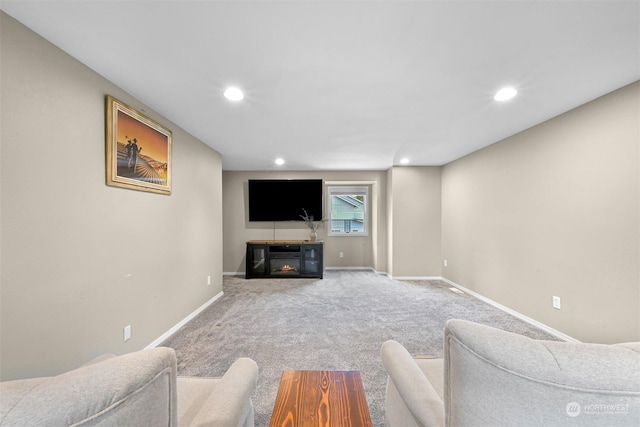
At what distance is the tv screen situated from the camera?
5.59 metres

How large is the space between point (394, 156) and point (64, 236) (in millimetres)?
4157

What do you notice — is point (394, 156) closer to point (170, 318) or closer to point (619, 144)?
point (619, 144)

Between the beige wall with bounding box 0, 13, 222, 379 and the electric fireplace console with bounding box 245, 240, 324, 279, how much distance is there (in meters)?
2.66

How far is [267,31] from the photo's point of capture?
4.65 feet

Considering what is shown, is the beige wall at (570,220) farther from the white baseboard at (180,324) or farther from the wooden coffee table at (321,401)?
the white baseboard at (180,324)

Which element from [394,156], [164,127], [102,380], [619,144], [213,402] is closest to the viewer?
[102,380]

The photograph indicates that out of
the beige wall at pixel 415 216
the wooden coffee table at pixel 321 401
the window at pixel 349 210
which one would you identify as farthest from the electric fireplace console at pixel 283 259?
the wooden coffee table at pixel 321 401

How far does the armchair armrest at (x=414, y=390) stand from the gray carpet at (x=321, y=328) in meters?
0.71

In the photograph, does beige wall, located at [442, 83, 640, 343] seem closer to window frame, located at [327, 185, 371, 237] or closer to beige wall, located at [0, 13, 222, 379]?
window frame, located at [327, 185, 371, 237]

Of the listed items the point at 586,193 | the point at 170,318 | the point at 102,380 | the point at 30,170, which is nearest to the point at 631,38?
the point at 586,193

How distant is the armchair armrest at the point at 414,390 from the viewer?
0.84m

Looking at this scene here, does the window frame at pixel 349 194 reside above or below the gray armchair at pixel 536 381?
above

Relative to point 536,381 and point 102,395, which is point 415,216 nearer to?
point 536,381

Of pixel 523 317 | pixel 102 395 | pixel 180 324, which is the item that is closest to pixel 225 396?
pixel 102 395
